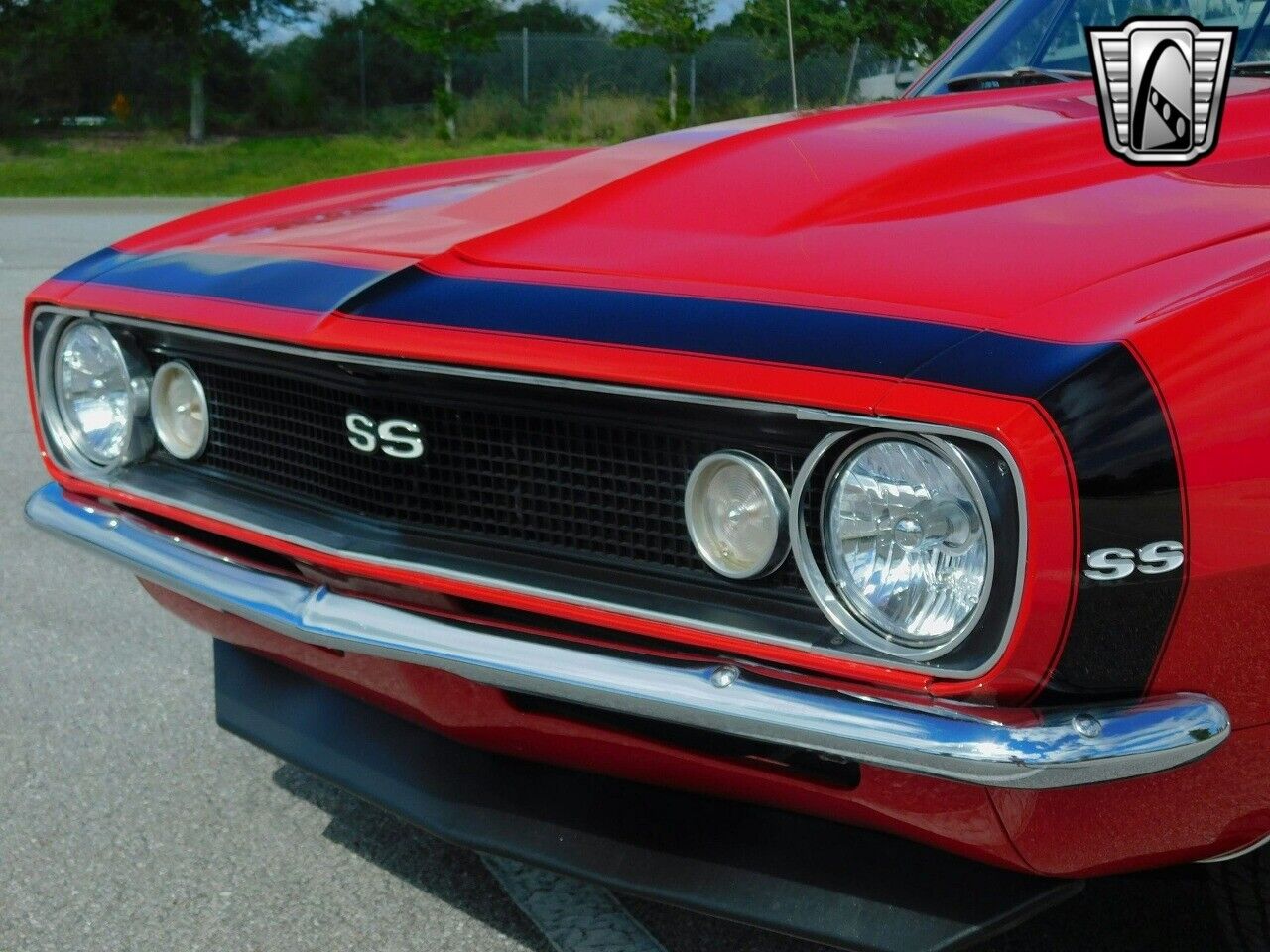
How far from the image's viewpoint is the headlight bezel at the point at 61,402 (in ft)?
7.68

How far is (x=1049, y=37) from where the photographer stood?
299 cm

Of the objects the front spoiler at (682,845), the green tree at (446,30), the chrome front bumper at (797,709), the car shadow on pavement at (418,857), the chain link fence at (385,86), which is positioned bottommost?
the car shadow on pavement at (418,857)

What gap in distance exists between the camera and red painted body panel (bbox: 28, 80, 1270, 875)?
1522 mm

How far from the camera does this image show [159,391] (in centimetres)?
233

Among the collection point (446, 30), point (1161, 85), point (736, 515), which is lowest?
point (736, 515)

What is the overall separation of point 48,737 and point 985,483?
7.00ft

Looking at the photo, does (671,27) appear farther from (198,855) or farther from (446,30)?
(198,855)

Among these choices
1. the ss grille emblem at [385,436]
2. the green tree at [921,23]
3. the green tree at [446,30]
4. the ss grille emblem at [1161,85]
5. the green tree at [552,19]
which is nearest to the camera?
the ss grille emblem at [385,436]

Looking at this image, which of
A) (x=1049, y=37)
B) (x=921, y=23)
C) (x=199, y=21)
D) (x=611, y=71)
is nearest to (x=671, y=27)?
(x=611, y=71)

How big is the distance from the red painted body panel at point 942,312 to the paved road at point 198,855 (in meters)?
0.40

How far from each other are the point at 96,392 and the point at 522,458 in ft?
2.96

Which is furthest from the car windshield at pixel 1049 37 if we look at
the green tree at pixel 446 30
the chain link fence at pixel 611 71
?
the green tree at pixel 446 30

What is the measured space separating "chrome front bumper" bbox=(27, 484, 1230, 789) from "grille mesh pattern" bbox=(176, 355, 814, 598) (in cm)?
13

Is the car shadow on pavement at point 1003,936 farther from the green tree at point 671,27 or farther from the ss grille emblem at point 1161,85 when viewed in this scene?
the green tree at point 671,27
